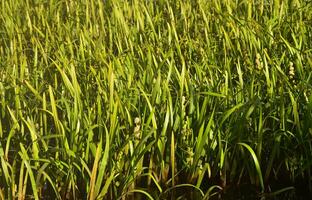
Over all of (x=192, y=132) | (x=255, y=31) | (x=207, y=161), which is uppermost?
(x=255, y=31)

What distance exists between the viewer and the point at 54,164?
2.00 meters

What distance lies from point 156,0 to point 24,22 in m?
0.96

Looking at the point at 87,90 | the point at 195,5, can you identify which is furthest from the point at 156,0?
the point at 87,90

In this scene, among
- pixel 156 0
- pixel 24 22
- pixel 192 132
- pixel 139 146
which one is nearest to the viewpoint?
pixel 139 146

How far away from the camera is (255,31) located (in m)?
2.84

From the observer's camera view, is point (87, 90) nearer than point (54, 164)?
No

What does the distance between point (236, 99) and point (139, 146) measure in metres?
0.54

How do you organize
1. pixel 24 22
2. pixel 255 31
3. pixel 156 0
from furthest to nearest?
1. pixel 156 0
2. pixel 24 22
3. pixel 255 31

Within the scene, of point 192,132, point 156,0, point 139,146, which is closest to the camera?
point 139,146

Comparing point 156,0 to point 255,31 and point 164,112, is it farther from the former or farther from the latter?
point 164,112

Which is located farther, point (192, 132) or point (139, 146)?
point (192, 132)

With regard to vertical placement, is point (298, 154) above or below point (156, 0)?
below

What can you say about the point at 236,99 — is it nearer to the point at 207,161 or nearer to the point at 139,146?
the point at 207,161

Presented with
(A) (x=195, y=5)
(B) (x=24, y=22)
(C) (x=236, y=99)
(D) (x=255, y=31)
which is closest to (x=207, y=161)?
(C) (x=236, y=99)
